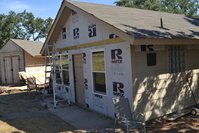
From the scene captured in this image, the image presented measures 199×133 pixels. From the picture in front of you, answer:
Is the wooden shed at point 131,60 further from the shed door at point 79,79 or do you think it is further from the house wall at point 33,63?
the house wall at point 33,63

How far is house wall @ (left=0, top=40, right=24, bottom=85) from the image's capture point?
16.0 meters

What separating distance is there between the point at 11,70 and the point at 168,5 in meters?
34.1

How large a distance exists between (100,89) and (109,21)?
2576 millimetres

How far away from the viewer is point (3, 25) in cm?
3694

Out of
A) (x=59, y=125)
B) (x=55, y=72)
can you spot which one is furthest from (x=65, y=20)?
(x=59, y=125)

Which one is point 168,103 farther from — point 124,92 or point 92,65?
point 92,65

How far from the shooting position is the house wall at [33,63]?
51.4 feet

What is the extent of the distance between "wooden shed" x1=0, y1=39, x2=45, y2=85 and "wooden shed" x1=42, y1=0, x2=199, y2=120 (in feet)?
27.7

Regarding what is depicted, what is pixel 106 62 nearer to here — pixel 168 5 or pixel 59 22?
pixel 59 22

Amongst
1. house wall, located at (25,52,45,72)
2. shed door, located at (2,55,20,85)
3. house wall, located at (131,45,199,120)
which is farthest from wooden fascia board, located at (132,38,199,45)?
shed door, located at (2,55,20,85)

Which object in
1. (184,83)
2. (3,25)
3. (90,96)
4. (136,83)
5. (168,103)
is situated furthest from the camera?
(3,25)

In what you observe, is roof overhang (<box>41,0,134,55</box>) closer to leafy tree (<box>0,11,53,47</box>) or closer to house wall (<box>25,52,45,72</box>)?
house wall (<box>25,52,45,72</box>)

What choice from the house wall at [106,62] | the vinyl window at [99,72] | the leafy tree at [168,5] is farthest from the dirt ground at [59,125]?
the leafy tree at [168,5]

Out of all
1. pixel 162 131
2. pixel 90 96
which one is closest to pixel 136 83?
pixel 162 131
